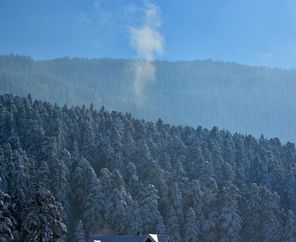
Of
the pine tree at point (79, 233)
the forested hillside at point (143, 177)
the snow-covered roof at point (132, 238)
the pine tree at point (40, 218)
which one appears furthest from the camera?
the forested hillside at point (143, 177)

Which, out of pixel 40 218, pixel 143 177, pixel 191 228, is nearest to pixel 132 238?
pixel 40 218

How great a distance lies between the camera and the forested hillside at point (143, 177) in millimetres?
105875

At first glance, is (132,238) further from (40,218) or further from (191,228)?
(191,228)

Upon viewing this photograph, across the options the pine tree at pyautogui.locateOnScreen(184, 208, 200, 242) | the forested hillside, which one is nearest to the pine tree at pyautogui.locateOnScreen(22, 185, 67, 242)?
the forested hillside

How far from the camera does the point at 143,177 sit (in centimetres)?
12431

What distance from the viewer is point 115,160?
12669 centimetres

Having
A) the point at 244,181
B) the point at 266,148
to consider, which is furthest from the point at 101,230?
the point at 266,148

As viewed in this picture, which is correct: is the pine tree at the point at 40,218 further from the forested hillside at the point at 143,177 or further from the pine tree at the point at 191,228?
the pine tree at the point at 191,228

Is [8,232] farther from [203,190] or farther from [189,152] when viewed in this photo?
[189,152]

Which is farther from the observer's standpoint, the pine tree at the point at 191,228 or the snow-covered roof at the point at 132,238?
the pine tree at the point at 191,228

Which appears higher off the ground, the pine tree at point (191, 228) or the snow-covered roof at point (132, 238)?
the pine tree at point (191, 228)

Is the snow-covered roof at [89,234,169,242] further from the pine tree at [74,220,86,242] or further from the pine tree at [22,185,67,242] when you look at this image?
the pine tree at [74,220,86,242]

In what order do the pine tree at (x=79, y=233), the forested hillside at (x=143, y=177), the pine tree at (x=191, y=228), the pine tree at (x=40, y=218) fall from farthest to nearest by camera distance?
the forested hillside at (x=143, y=177)
the pine tree at (x=191, y=228)
the pine tree at (x=79, y=233)
the pine tree at (x=40, y=218)

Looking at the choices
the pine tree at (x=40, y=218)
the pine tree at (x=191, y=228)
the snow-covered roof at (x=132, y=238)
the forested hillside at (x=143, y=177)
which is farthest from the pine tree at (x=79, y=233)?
the pine tree at (x=40, y=218)
